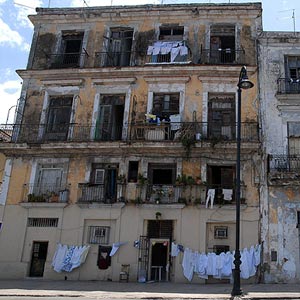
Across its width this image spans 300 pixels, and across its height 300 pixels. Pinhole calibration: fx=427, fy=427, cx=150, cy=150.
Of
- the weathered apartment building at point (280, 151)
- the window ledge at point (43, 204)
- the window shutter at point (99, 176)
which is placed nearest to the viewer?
the weathered apartment building at point (280, 151)

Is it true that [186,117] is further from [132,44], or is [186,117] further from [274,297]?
[274,297]

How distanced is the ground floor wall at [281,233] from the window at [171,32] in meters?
9.64

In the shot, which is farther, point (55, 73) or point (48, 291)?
point (55, 73)

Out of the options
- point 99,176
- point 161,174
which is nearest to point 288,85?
point 161,174

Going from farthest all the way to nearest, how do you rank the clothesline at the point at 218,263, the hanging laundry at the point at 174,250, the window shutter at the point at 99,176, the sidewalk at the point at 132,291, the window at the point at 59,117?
the window at the point at 59,117 < the window shutter at the point at 99,176 < the hanging laundry at the point at 174,250 < the clothesline at the point at 218,263 < the sidewalk at the point at 132,291

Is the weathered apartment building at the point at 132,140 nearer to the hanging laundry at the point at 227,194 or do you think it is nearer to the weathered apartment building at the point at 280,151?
the hanging laundry at the point at 227,194

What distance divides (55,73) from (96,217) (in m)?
8.11

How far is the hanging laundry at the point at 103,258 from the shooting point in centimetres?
1906

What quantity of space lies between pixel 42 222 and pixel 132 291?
7.19 meters

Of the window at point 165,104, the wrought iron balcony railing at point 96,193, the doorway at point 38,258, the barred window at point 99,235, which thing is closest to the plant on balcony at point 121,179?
the wrought iron balcony railing at point 96,193

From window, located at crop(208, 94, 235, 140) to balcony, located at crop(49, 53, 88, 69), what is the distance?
728 centimetres

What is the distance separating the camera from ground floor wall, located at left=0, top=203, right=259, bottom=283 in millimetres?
18828

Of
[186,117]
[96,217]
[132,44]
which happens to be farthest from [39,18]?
[96,217]

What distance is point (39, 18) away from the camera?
24.3m
